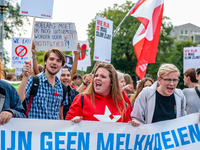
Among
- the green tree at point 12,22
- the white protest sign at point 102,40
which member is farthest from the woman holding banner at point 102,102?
the green tree at point 12,22

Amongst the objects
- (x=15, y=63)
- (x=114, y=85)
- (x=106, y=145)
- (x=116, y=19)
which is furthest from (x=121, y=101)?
(x=116, y=19)

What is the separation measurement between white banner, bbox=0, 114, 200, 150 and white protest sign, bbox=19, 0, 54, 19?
204 cm

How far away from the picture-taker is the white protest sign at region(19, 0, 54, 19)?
4477mm

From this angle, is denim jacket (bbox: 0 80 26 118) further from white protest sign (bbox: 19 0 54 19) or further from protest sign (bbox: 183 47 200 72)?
protest sign (bbox: 183 47 200 72)

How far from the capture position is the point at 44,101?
3.68 metres

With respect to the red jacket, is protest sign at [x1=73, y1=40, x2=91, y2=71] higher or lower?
higher

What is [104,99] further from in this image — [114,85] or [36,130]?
[36,130]

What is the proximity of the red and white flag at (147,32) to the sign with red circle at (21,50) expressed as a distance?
13.5ft

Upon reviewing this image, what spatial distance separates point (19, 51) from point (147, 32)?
14.8 ft

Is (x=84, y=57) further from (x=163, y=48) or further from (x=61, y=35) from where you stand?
(x=163, y=48)

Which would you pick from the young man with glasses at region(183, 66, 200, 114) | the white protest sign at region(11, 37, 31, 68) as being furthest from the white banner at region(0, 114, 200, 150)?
the white protest sign at region(11, 37, 31, 68)

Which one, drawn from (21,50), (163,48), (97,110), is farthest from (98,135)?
(163,48)

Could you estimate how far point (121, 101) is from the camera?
3498 mm

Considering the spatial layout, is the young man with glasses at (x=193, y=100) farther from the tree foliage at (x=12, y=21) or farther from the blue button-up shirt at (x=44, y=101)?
the tree foliage at (x=12, y=21)
